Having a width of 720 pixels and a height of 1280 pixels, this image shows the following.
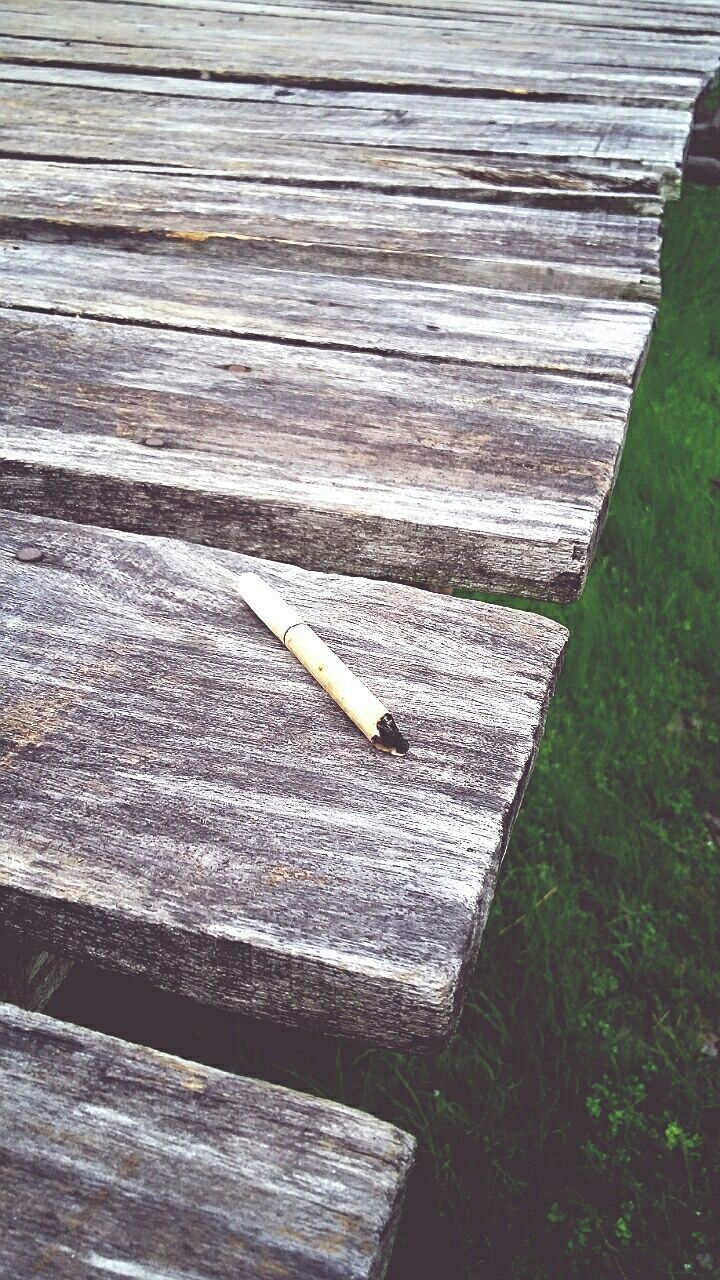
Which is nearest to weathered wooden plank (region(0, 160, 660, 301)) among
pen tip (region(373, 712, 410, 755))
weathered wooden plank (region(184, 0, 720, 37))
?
pen tip (region(373, 712, 410, 755))

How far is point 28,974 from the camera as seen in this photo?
1.16 m

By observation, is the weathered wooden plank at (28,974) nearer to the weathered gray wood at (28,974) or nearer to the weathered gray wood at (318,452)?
the weathered gray wood at (28,974)

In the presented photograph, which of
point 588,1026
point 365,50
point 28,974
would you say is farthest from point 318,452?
point 365,50

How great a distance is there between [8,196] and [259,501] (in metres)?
1.19

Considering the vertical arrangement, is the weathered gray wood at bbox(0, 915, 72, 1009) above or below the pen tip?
below

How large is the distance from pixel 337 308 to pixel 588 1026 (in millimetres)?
1360

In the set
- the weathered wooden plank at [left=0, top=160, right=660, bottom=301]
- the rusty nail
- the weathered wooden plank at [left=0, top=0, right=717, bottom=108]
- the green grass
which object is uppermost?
the weathered wooden plank at [left=0, top=0, right=717, bottom=108]

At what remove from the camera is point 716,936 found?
2.09 m

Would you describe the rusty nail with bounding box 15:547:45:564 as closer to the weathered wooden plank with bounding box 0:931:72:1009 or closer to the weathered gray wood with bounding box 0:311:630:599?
the weathered gray wood with bounding box 0:311:630:599

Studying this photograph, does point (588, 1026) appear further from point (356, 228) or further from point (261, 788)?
point (356, 228)

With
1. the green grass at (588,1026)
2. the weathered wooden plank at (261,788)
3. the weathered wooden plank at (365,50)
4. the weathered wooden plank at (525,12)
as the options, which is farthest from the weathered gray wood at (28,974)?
the weathered wooden plank at (525,12)

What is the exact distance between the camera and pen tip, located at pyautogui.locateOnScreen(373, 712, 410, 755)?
85 cm

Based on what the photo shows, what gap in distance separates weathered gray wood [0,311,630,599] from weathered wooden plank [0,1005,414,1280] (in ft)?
2.00

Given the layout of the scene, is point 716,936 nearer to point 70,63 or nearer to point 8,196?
point 8,196
